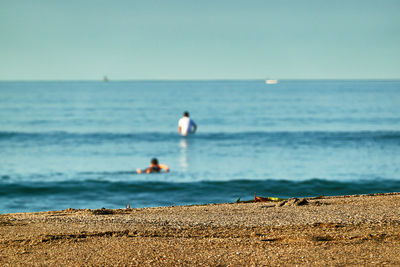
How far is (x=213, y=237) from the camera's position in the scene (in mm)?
5125

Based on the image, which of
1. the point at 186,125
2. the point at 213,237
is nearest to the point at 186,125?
the point at 186,125

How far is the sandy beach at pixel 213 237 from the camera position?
4.44 meters

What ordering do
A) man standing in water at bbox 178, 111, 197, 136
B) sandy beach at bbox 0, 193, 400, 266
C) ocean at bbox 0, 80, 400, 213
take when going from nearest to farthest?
sandy beach at bbox 0, 193, 400, 266 → ocean at bbox 0, 80, 400, 213 → man standing in water at bbox 178, 111, 197, 136

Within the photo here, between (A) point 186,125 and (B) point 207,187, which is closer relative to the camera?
(B) point 207,187

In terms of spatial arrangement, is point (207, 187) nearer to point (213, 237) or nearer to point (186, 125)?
point (213, 237)

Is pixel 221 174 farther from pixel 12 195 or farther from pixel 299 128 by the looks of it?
pixel 299 128

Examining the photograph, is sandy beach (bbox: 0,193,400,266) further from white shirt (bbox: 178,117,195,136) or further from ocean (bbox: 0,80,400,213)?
white shirt (bbox: 178,117,195,136)

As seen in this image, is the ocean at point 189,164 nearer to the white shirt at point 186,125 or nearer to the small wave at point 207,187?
the small wave at point 207,187

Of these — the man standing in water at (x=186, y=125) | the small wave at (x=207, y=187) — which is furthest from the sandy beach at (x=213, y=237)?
the man standing in water at (x=186, y=125)

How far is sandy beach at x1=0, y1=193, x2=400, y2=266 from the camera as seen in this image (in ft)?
14.6

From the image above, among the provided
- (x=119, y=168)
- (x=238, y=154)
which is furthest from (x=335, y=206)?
(x=238, y=154)

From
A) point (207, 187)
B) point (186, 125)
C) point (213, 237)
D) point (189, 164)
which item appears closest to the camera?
point (213, 237)

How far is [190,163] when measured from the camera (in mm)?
20141

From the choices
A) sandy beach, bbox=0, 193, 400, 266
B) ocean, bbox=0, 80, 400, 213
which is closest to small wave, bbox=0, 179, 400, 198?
ocean, bbox=0, 80, 400, 213
